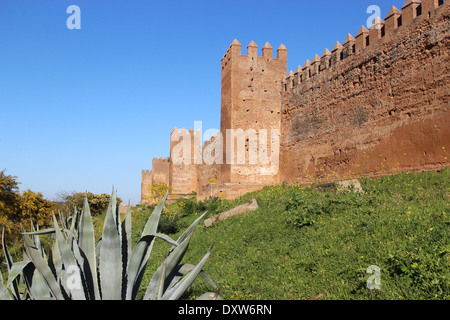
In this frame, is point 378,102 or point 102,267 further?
point 378,102

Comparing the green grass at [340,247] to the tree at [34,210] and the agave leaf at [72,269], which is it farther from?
the tree at [34,210]

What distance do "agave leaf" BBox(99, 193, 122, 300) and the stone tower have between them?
13331 millimetres

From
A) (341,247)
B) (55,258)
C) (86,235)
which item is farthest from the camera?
(341,247)

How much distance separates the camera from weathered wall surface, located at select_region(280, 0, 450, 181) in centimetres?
907

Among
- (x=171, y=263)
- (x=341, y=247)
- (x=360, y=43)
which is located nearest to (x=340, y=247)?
(x=341, y=247)

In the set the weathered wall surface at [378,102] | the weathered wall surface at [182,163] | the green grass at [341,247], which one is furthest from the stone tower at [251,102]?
the weathered wall surface at [182,163]

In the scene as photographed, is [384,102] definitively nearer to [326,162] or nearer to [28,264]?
[326,162]

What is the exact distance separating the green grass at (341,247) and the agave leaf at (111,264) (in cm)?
147

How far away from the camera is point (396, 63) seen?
1037 centimetres

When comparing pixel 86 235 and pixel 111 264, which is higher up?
pixel 86 235

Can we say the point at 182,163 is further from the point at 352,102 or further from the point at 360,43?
the point at 360,43

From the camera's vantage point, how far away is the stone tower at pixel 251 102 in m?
16.4

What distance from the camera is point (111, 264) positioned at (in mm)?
2887

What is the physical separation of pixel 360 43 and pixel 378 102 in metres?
2.24
